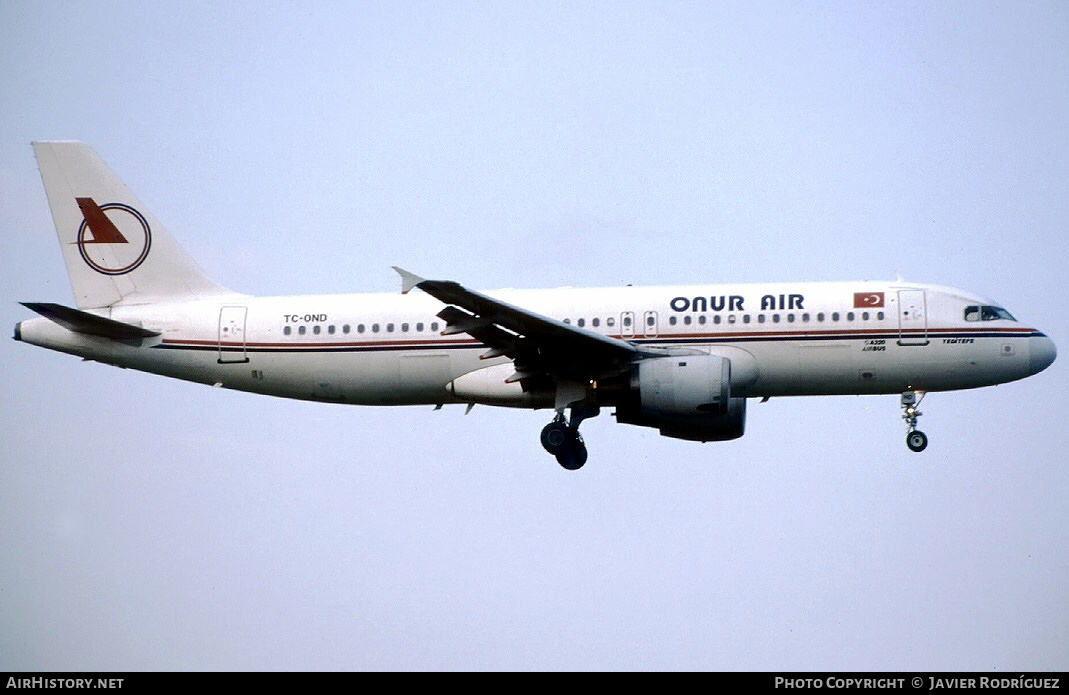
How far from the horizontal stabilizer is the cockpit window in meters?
20.1

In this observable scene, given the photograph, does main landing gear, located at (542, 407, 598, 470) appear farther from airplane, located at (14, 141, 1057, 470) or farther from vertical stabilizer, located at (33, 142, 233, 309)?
vertical stabilizer, located at (33, 142, 233, 309)

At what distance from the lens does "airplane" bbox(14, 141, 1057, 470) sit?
3344 centimetres

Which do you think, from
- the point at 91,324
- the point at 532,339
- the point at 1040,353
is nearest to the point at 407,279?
the point at 532,339

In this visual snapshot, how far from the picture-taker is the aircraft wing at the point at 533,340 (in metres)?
31.7

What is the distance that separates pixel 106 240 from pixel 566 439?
1365 centimetres

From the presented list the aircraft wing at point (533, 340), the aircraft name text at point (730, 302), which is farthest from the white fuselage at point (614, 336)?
the aircraft wing at point (533, 340)

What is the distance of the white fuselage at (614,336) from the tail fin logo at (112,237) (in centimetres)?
169

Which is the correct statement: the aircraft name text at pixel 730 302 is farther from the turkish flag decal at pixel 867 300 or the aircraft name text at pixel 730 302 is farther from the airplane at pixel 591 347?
the turkish flag decal at pixel 867 300

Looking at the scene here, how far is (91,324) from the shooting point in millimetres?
36062

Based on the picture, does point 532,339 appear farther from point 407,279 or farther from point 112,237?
point 112,237

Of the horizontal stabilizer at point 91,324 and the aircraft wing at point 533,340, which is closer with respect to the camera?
the aircraft wing at point 533,340

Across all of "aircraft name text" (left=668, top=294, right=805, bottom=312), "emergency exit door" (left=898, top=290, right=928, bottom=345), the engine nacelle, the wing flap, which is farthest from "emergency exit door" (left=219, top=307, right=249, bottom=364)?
"emergency exit door" (left=898, top=290, right=928, bottom=345)

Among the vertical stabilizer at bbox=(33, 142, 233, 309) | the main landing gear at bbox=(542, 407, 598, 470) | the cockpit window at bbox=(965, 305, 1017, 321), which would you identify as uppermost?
the vertical stabilizer at bbox=(33, 142, 233, 309)
